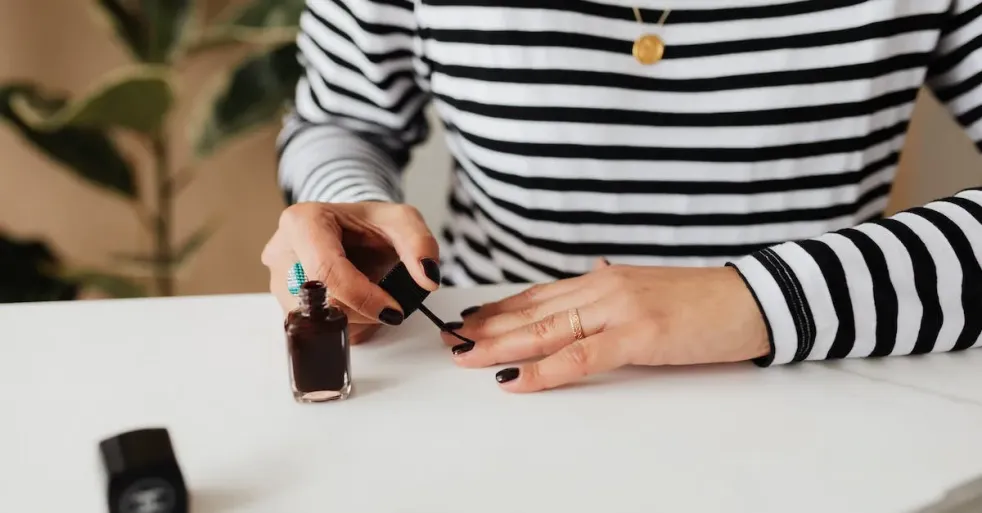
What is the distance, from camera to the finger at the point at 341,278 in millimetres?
641

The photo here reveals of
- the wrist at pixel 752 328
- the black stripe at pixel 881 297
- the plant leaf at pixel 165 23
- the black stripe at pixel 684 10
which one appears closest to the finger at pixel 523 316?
the wrist at pixel 752 328

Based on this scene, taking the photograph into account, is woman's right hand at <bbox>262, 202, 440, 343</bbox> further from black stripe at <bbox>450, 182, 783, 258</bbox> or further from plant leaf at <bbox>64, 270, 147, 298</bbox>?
plant leaf at <bbox>64, 270, 147, 298</bbox>

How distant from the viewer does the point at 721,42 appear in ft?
2.89

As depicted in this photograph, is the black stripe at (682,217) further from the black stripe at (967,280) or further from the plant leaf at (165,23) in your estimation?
the plant leaf at (165,23)

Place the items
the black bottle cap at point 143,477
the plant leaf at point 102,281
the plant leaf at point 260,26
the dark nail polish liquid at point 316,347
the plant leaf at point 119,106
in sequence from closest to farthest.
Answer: the black bottle cap at point 143,477
the dark nail polish liquid at point 316,347
the plant leaf at point 119,106
the plant leaf at point 260,26
the plant leaf at point 102,281

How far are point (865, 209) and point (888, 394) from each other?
0.43m

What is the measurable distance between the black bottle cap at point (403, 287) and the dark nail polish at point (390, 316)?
0.01 metres

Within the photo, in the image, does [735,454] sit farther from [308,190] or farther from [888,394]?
[308,190]

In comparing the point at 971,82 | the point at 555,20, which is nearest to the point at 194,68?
the point at 555,20

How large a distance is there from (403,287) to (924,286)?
42 centimetres

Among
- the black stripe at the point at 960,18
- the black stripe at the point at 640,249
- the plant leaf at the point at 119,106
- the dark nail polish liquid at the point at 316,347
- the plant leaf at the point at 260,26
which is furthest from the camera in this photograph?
the plant leaf at the point at 260,26

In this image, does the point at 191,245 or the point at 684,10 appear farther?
the point at 191,245

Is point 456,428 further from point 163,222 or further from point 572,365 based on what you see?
point 163,222

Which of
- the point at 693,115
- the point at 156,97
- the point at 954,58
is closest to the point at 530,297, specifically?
the point at 693,115
